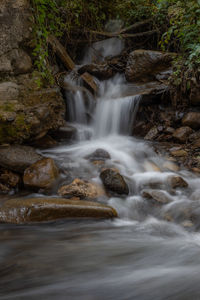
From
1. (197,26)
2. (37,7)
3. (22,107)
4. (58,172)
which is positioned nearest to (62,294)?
(58,172)

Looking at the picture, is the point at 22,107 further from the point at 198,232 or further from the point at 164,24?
the point at 164,24

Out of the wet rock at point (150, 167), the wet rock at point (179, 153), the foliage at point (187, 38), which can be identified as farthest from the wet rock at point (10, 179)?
the foliage at point (187, 38)

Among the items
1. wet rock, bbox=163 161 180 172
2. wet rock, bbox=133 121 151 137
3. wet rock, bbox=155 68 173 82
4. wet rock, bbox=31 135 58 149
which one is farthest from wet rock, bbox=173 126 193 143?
wet rock, bbox=31 135 58 149

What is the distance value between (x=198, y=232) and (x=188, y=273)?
0.98m

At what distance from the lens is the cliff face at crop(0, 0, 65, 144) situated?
3791 millimetres

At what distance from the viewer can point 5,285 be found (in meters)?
1.39

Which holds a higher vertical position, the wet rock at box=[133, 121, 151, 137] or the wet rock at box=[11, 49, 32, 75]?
the wet rock at box=[11, 49, 32, 75]

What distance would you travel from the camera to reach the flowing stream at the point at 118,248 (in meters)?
1.35

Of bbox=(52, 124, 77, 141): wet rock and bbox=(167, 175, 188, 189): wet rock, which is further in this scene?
bbox=(52, 124, 77, 141): wet rock

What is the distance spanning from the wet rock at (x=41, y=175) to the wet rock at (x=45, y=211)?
2.04 ft

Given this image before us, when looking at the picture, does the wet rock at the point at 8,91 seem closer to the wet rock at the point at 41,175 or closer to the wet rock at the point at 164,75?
the wet rock at the point at 41,175

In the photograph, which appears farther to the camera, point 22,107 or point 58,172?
point 22,107

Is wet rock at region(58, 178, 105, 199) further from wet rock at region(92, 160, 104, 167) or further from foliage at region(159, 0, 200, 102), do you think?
foliage at region(159, 0, 200, 102)

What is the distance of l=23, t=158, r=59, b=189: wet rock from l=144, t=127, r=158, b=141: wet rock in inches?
122
